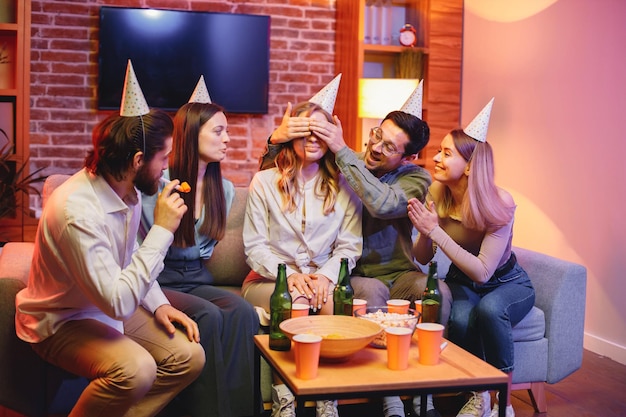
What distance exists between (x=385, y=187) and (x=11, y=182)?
7.80 feet

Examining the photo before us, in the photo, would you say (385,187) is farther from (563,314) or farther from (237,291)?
(563,314)

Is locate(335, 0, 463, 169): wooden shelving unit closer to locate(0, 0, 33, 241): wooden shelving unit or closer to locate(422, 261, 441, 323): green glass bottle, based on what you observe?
locate(0, 0, 33, 241): wooden shelving unit

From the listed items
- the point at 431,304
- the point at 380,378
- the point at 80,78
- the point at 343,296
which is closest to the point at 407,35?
the point at 80,78

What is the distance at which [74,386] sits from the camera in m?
2.48

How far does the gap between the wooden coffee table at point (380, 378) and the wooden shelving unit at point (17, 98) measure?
2616 millimetres

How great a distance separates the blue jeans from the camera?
2.62 m

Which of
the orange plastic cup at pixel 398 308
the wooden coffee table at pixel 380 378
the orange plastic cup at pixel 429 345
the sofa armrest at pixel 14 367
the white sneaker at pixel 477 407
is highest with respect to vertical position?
the orange plastic cup at pixel 398 308

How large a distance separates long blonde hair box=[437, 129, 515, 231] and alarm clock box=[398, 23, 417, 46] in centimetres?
253

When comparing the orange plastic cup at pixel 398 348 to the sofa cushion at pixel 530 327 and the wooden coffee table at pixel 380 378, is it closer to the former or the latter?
the wooden coffee table at pixel 380 378

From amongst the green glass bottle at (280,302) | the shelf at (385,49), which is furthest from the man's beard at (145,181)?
the shelf at (385,49)

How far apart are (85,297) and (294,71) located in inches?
145

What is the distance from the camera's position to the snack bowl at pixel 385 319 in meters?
2.02

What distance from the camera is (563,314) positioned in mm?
2879

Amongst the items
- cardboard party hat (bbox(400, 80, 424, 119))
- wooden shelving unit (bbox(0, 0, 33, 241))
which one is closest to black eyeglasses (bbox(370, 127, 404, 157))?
cardboard party hat (bbox(400, 80, 424, 119))
